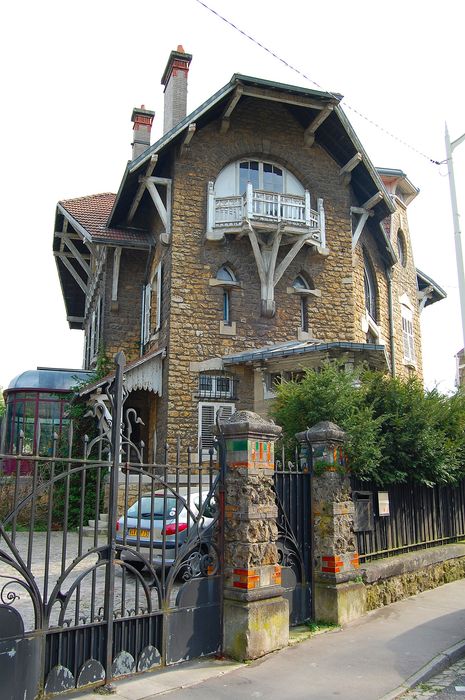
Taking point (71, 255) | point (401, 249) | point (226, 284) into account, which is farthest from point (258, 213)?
point (71, 255)

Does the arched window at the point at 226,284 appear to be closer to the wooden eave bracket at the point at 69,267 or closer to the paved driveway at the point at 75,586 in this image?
the paved driveway at the point at 75,586

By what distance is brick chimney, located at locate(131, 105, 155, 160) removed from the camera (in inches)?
866

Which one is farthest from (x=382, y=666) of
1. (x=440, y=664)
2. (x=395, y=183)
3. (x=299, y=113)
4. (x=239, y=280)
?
(x=395, y=183)

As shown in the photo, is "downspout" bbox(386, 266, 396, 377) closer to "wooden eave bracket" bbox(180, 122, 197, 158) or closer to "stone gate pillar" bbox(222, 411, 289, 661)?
"wooden eave bracket" bbox(180, 122, 197, 158)

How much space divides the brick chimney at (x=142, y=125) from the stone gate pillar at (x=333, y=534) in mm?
17172

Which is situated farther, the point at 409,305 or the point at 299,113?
the point at 409,305

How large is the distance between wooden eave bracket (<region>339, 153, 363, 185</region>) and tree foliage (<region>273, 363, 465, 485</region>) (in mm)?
10027

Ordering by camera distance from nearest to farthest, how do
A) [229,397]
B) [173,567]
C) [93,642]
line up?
1. [93,642]
2. [173,567]
3. [229,397]

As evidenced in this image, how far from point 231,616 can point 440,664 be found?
6.36 feet

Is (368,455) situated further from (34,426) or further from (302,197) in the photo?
(34,426)

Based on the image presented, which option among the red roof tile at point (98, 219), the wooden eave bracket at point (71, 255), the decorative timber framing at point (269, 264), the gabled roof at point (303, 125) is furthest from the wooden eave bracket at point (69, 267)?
the decorative timber framing at point (269, 264)

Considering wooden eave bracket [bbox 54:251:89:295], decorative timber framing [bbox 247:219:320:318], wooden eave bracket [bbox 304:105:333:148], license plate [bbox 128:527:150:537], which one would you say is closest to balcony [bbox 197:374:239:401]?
decorative timber framing [bbox 247:219:320:318]

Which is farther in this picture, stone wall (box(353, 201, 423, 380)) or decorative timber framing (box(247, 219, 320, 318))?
stone wall (box(353, 201, 423, 380))

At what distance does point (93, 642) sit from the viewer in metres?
4.77
